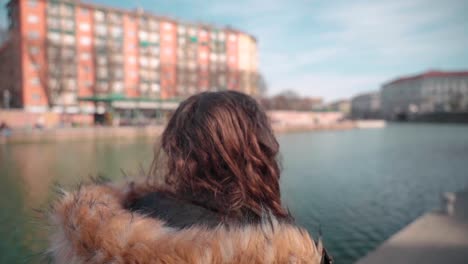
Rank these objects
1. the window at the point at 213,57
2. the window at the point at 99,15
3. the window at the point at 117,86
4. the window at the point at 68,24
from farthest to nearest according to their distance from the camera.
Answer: the window at the point at 213,57 → the window at the point at 117,86 → the window at the point at 99,15 → the window at the point at 68,24

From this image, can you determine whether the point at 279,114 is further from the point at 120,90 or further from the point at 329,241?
the point at 329,241

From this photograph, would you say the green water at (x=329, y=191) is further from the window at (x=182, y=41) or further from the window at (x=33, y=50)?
the window at (x=182, y=41)

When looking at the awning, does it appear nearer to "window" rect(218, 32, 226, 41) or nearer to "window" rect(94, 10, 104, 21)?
"window" rect(94, 10, 104, 21)

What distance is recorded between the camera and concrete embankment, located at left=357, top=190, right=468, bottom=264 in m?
3.94

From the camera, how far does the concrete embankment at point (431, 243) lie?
394 centimetres

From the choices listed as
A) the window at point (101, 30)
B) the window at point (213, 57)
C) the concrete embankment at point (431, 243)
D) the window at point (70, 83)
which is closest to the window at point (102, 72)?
the window at point (70, 83)

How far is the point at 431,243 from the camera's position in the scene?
434 cm

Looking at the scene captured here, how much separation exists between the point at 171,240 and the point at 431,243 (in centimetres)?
467

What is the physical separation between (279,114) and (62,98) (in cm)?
3857

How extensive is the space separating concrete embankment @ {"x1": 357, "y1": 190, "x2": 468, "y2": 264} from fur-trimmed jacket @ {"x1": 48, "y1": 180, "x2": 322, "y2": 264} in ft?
11.2

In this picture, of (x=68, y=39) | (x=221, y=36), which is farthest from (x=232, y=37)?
(x=68, y=39)

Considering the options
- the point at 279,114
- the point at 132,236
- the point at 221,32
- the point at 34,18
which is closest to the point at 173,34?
the point at 221,32

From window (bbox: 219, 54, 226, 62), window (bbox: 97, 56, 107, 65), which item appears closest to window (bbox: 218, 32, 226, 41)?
window (bbox: 219, 54, 226, 62)

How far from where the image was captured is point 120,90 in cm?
4572
